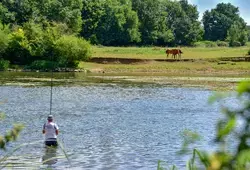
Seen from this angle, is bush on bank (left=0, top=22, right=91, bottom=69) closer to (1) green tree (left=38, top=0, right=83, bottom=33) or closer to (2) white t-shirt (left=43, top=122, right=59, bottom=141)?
(1) green tree (left=38, top=0, right=83, bottom=33)

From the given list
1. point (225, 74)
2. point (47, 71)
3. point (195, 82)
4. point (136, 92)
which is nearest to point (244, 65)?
point (225, 74)

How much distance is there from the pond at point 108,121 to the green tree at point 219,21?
119720mm

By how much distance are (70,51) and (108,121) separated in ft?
159

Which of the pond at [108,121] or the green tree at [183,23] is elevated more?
the green tree at [183,23]

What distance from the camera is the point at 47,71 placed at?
254 ft

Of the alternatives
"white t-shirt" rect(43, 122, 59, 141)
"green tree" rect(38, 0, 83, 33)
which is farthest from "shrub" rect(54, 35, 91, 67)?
"white t-shirt" rect(43, 122, 59, 141)

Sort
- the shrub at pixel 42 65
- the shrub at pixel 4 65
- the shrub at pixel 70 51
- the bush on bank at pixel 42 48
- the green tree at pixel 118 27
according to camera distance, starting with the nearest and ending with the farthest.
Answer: the shrub at pixel 42 65
the shrub at pixel 4 65
the shrub at pixel 70 51
the bush on bank at pixel 42 48
the green tree at pixel 118 27

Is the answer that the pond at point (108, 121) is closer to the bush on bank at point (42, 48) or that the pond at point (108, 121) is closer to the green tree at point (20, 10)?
the bush on bank at point (42, 48)

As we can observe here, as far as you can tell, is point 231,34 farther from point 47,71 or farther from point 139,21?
point 47,71

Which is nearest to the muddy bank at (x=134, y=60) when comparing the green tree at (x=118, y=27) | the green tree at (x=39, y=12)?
the green tree at (x=39, y=12)

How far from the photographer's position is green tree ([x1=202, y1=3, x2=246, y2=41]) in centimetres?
17362

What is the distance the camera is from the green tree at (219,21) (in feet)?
570

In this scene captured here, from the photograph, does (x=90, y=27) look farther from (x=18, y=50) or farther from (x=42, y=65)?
(x=42, y=65)

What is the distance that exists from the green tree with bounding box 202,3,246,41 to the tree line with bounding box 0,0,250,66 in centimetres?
31
